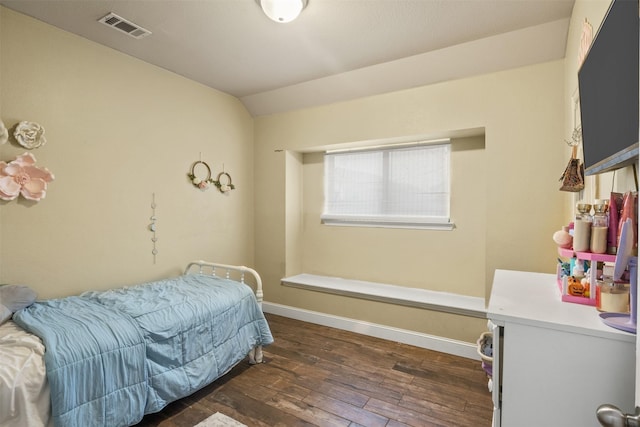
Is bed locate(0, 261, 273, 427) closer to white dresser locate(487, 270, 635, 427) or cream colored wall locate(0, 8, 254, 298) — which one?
cream colored wall locate(0, 8, 254, 298)

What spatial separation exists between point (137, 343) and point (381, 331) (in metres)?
2.05

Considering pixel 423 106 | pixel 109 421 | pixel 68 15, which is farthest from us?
pixel 423 106

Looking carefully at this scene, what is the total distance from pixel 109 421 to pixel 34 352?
0.49 metres

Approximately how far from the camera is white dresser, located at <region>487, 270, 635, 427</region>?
85cm

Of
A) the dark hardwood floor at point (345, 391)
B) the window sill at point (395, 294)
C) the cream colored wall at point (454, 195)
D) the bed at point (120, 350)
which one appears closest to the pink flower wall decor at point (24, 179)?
the bed at point (120, 350)

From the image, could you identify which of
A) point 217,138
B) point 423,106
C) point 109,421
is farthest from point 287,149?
point 109,421

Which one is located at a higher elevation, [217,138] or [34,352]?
[217,138]

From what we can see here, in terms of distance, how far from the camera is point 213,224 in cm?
333

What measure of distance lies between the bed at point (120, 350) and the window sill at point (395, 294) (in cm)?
99

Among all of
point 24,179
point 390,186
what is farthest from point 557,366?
point 24,179

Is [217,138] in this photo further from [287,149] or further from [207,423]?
[207,423]

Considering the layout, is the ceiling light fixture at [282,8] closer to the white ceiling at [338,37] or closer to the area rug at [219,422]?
the white ceiling at [338,37]

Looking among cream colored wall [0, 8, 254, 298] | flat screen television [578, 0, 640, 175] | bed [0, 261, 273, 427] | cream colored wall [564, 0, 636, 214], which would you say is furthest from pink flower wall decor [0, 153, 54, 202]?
cream colored wall [564, 0, 636, 214]

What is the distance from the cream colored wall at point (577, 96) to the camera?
3.74 ft
